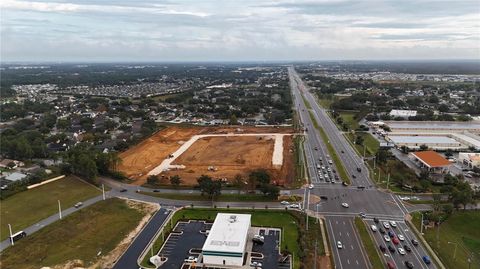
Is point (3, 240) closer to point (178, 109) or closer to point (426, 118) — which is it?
point (178, 109)

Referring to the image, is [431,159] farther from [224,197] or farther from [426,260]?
[224,197]

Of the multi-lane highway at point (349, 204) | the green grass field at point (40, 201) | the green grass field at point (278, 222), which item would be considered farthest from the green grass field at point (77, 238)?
the multi-lane highway at point (349, 204)

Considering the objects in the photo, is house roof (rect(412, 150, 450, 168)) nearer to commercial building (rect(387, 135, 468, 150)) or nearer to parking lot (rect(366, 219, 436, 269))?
commercial building (rect(387, 135, 468, 150))

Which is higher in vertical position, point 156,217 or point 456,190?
point 456,190

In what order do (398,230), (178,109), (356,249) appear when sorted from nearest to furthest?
(356,249), (398,230), (178,109)

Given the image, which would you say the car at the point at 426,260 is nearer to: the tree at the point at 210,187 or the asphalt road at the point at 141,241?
the tree at the point at 210,187

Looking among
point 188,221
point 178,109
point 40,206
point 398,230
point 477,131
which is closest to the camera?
point 398,230

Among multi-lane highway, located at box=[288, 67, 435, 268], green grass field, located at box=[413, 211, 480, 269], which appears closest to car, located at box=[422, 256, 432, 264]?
multi-lane highway, located at box=[288, 67, 435, 268]

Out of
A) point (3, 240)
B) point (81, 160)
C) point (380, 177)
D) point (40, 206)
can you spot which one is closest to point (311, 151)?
point (380, 177)
